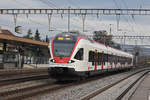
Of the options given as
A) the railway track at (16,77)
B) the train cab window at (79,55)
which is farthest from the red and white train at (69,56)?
the railway track at (16,77)

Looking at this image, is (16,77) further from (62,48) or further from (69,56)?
(69,56)

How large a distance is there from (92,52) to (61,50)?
3993 mm

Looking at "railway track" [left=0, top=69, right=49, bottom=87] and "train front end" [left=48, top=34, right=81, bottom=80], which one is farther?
"railway track" [left=0, top=69, right=49, bottom=87]

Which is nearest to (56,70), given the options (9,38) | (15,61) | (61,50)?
(61,50)

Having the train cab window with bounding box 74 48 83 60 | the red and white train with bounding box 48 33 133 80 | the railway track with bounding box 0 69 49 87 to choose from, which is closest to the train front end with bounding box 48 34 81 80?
the red and white train with bounding box 48 33 133 80

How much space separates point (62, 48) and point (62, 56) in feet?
2.01

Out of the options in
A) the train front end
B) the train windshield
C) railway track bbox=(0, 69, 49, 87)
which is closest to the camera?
the train front end

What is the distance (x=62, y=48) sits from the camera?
17109 millimetres

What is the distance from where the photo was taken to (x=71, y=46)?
17.1m

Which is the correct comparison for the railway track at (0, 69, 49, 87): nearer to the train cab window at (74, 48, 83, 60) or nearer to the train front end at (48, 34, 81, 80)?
the train front end at (48, 34, 81, 80)

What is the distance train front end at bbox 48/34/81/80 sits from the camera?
16453mm

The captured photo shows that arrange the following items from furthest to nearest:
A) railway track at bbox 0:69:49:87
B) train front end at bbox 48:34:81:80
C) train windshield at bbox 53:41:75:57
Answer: railway track at bbox 0:69:49:87 → train windshield at bbox 53:41:75:57 → train front end at bbox 48:34:81:80

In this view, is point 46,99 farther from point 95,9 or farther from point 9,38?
point 9,38

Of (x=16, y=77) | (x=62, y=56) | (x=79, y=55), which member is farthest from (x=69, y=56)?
(x=16, y=77)
